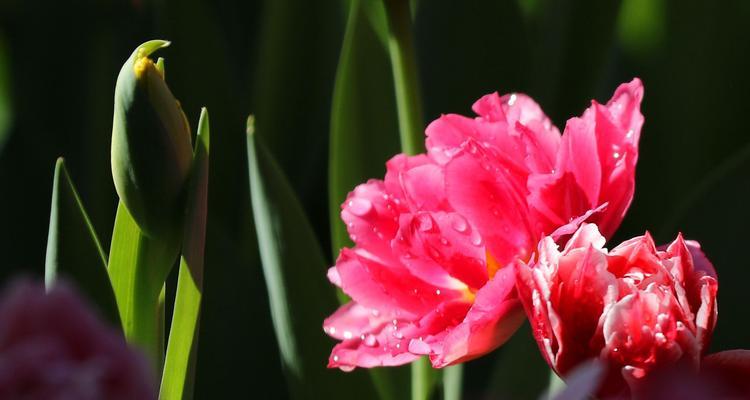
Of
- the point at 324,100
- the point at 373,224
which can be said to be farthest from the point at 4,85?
the point at 373,224

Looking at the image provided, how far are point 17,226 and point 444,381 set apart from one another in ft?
0.80

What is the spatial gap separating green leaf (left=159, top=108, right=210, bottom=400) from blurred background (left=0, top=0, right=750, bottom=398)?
0.48 ft

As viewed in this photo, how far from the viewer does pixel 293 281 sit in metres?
0.47

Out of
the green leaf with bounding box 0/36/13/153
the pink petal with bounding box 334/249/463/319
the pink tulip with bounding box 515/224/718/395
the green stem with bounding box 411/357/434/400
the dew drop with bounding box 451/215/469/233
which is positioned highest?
the green leaf with bounding box 0/36/13/153

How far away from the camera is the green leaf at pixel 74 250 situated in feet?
1.19

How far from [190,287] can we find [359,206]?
0.20ft

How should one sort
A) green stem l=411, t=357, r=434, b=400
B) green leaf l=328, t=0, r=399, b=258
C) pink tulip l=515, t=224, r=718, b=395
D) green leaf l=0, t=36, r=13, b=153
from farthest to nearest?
green leaf l=0, t=36, r=13, b=153
green leaf l=328, t=0, r=399, b=258
green stem l=411, t=357, r=434, b=400
pink tulip l=515, t=224, r=718, b=395

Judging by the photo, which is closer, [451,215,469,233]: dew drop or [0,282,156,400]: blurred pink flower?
[0,282,156,400]: blurred pink flower

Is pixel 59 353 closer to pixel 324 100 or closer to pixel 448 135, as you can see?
pixel 448 135

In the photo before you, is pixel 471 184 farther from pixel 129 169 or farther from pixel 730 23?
pixel 730 23

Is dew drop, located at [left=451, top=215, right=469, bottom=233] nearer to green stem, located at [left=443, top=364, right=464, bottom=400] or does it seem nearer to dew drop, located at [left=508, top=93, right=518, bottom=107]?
dew drop, located at [left=508, top=93, right=518, bottom=107]

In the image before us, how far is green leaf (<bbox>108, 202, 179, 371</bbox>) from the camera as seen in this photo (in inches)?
13.8

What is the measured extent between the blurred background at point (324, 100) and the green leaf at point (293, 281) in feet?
0.13

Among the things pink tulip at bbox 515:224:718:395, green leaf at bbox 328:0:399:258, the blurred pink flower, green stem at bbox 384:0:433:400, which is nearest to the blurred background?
green leaf at bbox 328:0:399:258
